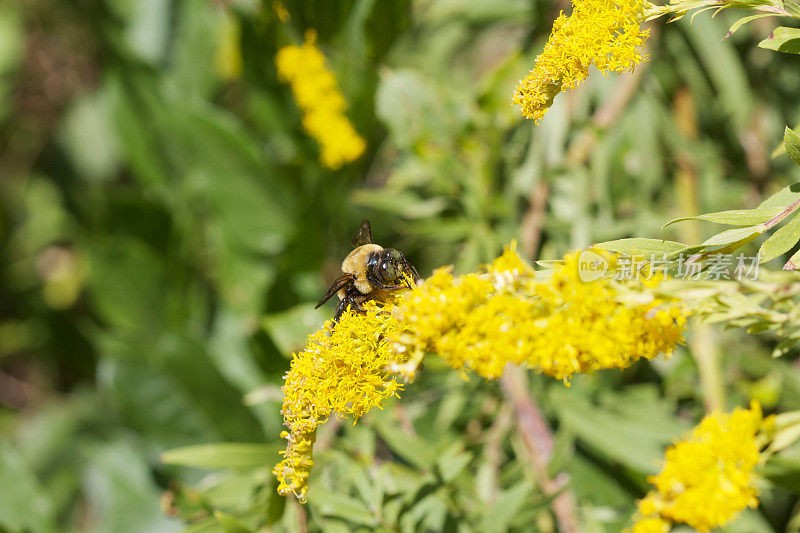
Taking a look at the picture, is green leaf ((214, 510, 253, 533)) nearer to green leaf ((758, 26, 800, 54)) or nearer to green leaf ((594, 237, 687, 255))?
green leaf ((594, 237, 687, 255))

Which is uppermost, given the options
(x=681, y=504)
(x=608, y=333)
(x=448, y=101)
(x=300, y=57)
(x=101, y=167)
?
(x=101, y=167)

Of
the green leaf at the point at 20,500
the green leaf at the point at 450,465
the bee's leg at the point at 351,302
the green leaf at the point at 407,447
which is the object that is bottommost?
Result: the green leaf at the point at 450,465

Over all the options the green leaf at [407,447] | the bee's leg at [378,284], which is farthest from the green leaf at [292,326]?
the bee's leg at [378,284]

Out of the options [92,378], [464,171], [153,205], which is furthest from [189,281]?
[464,171]

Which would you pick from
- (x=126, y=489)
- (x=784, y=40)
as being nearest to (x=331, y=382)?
(x=784, y=40)

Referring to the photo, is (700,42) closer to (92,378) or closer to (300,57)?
(300,57)

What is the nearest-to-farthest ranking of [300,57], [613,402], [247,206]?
[613,402] < [300,57] < [247,206]

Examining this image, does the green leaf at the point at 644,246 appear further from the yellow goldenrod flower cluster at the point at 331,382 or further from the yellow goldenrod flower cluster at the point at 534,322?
the yellow goldenrod flower cluster at the point at 331,382
